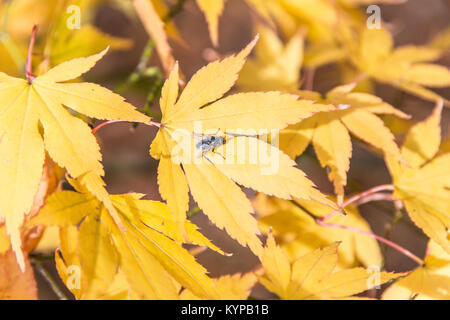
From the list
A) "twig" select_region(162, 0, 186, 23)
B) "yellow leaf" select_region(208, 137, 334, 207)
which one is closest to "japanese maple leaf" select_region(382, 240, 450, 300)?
"yellow leaf" select_region(208, 137, 334, 207)

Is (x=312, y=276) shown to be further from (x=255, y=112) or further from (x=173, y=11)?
→ (x=173, y=11)

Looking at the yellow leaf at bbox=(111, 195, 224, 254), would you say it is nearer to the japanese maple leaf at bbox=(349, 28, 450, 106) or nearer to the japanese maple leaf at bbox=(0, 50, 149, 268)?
the japanese maple leaf at bbox=(0, 50, 149, 268)

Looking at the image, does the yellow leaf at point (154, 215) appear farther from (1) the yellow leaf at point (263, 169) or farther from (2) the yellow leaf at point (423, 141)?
(2) the yellow leaf at point (423, 141)

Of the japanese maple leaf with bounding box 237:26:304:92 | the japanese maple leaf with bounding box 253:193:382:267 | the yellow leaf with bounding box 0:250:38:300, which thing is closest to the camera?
the yellow leaf with bounding box 0:250:38:300

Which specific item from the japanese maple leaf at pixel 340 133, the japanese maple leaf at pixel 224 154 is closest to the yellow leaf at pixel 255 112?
the japanese maple leaf at pixel 224 154

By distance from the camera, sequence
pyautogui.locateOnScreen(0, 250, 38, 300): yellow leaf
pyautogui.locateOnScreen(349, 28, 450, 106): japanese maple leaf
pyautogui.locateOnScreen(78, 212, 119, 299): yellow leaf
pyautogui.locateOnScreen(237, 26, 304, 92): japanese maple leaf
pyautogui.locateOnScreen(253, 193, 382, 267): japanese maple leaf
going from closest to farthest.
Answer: pyautogui.locateOnScreen(78, 212, 119, 299): yellow leaf < pyautogui.locateOnScreen(0, 250, 38, 300): yellow leaf < pyautogui.locateOnScreen(253, 193, 382, 267): japanese maple leaf < pyautogui.locateOnScreen(349, 28, 450, 106): japanese maple leaf < pyautogui.locateOnScreen(237, 26, 304, 92): japanese maple leaf

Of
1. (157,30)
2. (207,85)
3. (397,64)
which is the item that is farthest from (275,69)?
(207,85)
